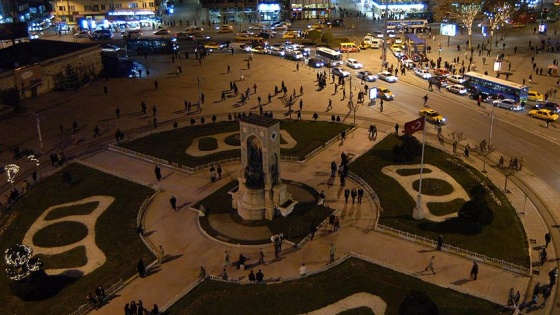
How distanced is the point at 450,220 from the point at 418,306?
1444 centimetres

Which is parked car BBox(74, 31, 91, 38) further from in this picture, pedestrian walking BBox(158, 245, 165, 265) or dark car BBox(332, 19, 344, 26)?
pedestrian walking BBox(158, 245, 165, 265)

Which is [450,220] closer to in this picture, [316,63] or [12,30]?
[316,63]

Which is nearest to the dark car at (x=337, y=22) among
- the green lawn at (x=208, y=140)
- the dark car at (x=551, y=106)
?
the dark car at (x=551, y=106)

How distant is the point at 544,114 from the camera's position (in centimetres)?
6544

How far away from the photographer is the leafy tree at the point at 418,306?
98.6ft

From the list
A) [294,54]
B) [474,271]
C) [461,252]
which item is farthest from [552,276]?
[294,54]

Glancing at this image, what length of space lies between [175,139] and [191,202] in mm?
15353

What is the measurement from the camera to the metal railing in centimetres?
3678

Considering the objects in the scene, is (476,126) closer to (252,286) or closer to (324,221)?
(324,221)

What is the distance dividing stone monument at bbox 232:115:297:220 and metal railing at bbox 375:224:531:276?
8.24m

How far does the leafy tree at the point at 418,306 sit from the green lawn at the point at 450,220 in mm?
10004

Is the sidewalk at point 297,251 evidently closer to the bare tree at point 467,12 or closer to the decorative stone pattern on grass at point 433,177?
the decorative stone pattern on grass at point 433,177

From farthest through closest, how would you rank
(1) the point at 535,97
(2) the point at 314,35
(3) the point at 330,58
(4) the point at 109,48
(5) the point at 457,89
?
(2) the point at 314,35 < (4) the point at 109,48 < (3) the point at 330,58 < (5) the point at 457,89 < (1) the point at 535,97

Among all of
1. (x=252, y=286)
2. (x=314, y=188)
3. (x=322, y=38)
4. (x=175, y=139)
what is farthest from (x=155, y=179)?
(x=322, y=38)
